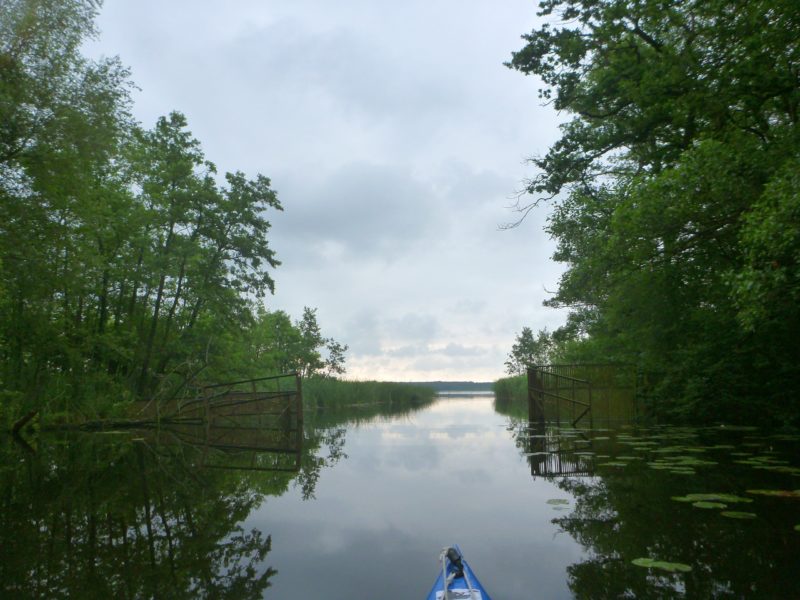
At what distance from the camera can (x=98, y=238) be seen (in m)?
20.0

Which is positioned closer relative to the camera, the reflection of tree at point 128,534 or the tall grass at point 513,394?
the reflection of tree at point 128,534

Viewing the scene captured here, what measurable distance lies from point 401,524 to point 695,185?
7.78 m

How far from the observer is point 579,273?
15.2 metres

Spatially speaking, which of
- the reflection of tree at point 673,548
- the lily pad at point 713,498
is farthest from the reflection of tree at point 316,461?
the lily pad at point 713,498

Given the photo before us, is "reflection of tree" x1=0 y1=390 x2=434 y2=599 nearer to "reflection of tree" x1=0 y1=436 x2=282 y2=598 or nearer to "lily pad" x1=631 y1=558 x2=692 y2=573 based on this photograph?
"reflection of tree" x1=0 y1=436 x2=282 y2=598

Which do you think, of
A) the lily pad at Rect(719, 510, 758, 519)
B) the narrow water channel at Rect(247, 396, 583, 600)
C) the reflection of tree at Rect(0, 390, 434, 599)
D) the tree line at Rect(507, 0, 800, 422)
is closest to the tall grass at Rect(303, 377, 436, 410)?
the tree line at Rect(507, 0, 800, 422)

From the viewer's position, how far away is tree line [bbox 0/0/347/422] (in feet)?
48.1

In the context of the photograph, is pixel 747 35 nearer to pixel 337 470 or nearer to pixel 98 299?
pixel 337 470

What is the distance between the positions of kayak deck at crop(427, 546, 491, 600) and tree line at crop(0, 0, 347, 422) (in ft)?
47.9

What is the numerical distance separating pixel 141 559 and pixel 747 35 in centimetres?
1255

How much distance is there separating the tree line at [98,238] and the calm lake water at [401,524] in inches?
284

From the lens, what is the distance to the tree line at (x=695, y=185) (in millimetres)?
9445

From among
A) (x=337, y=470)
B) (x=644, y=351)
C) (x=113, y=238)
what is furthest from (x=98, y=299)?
(x=644, y=351)

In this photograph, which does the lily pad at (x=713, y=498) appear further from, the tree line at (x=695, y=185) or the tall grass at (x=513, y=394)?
the tall grass at (x=513, y=394)
